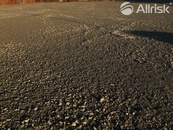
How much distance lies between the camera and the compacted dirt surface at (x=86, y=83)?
2533mm

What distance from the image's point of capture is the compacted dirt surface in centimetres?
253

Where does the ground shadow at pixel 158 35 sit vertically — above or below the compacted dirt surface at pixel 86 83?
above

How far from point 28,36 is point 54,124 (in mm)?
5214

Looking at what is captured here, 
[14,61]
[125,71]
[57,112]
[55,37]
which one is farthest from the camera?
[55,37]

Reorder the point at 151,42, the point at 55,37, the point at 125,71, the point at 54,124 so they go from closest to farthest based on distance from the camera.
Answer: the point at 54,124 < the point at 125,71 < the point at 151,42 < the point at 55,37

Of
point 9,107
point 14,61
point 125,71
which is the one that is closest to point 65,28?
point 14,61

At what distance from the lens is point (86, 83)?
3518 mm

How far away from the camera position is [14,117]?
2.54 m

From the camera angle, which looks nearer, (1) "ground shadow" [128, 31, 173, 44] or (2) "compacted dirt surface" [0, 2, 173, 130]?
(2) "compacted dirt surface" [0, 2, 173, 130]

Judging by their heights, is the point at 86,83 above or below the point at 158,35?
below

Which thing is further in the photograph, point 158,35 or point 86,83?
point 158,35

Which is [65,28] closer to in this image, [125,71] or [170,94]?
[125,71]

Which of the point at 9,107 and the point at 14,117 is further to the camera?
the point at 9,107

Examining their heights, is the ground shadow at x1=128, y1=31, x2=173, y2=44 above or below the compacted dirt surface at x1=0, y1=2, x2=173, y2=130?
above
